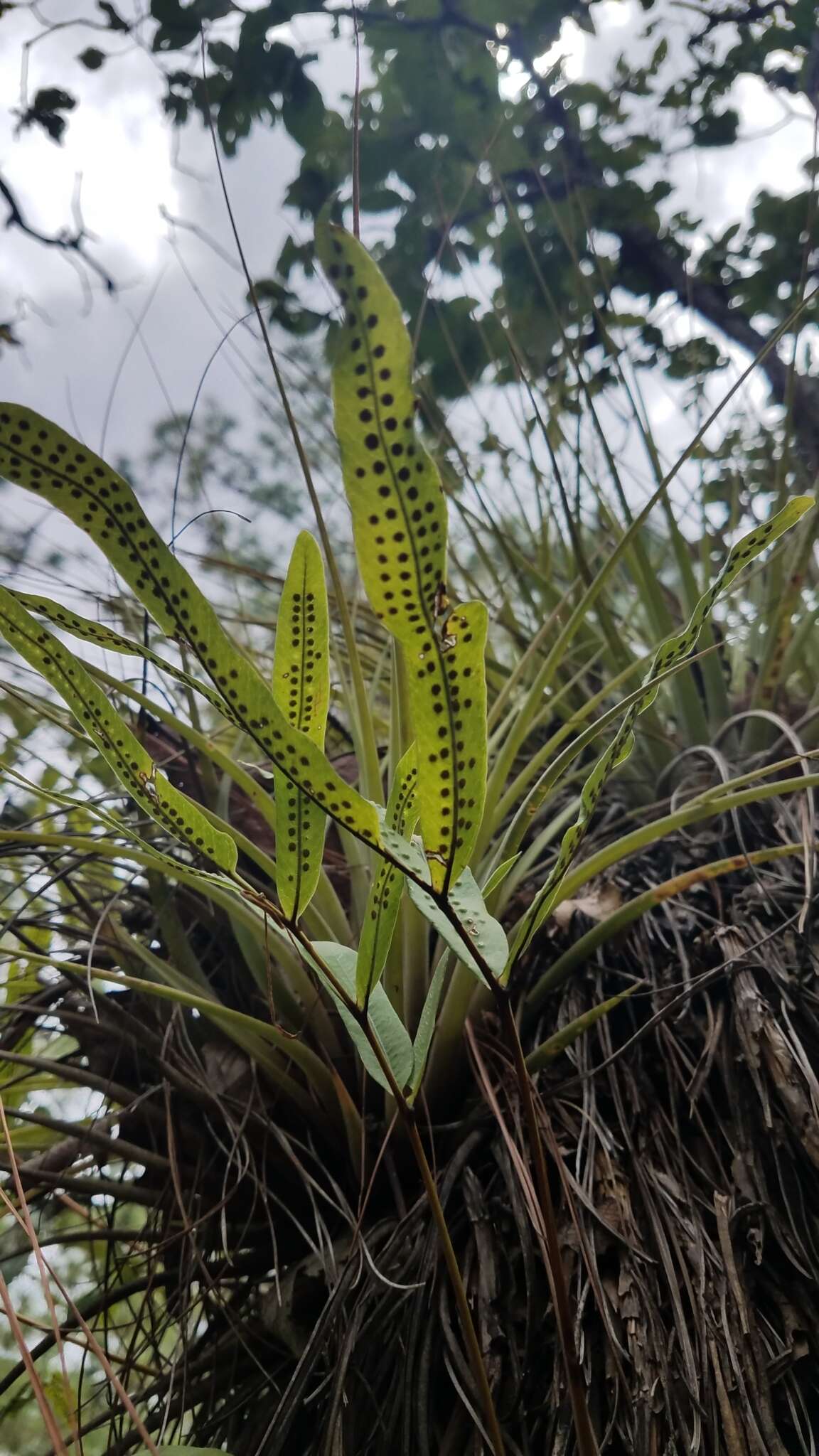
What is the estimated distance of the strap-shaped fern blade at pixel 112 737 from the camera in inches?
14.1

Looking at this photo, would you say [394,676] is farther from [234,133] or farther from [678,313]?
[678,313]

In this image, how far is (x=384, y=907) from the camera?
37cm

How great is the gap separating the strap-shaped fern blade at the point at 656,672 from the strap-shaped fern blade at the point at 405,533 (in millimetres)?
56

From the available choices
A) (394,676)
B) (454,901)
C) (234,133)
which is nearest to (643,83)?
(234,133)

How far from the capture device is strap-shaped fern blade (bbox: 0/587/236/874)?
0.36 m

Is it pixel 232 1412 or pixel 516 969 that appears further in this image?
pixel 516 969

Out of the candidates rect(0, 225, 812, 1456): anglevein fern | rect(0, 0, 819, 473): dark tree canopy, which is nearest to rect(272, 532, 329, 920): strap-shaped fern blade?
rect(0, 225, 812, 1456): anglevein fern

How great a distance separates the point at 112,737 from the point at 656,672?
0.25 m

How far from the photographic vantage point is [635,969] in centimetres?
74

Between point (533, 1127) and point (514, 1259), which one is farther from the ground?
point (533, 1127)

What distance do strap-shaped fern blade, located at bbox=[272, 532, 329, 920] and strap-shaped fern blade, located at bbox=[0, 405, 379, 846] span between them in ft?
0.13

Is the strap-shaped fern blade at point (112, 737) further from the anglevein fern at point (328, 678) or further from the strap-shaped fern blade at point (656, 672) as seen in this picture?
the strap-shaped fern blade at point (656, 672)

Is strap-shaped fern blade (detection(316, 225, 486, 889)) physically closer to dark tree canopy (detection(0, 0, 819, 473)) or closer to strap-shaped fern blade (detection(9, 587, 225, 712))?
strap-shaped fern blade (detection(9, 587, 225, 712))

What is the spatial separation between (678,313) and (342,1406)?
1.99 m
